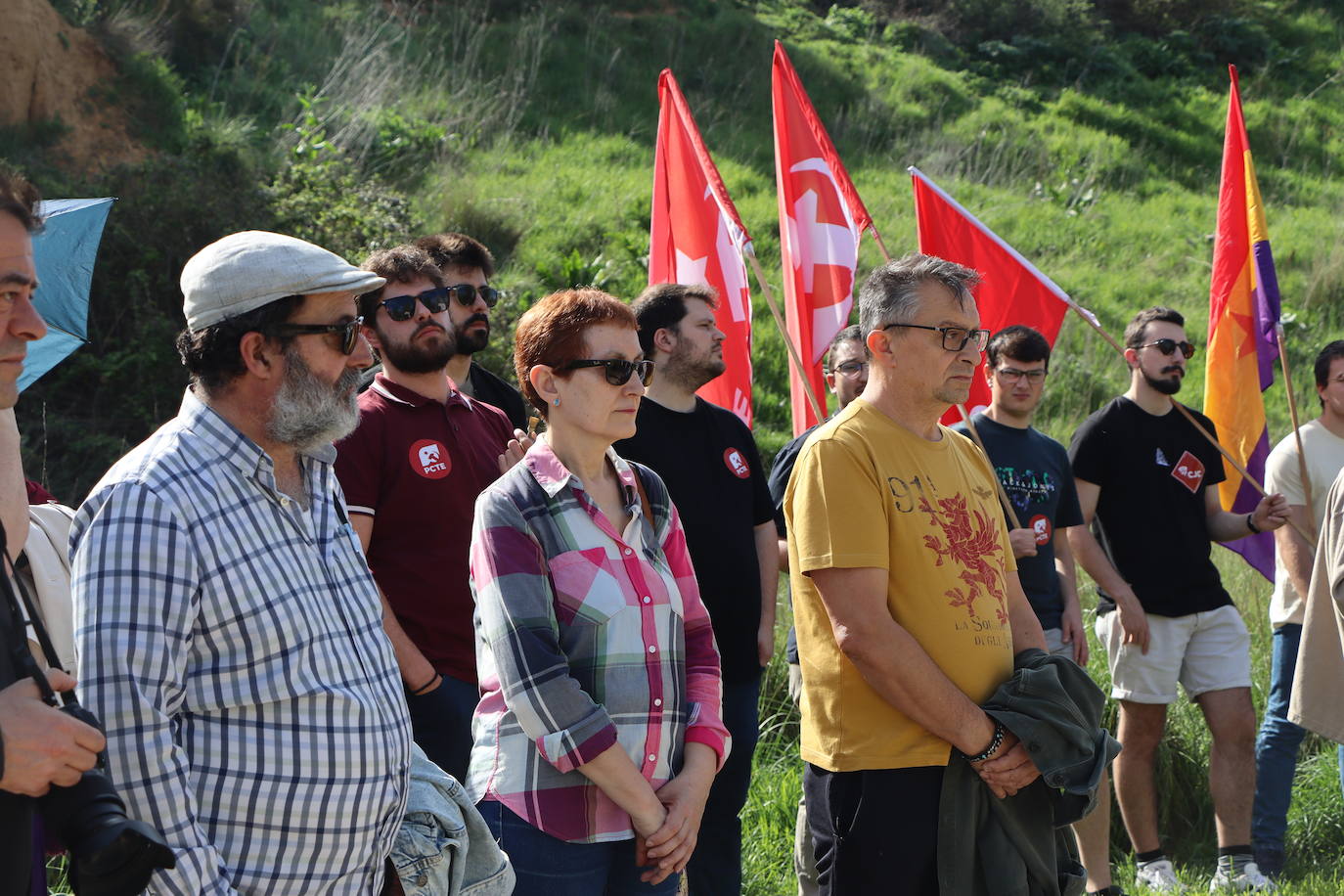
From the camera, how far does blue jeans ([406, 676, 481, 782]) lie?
3799 mm

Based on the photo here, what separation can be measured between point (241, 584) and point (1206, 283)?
15.0 metres

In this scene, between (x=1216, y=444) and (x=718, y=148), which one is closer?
(x=1216, y=444)

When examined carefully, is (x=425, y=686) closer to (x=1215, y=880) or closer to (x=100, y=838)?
(x=100, y=838)

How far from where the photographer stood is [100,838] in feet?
6.27

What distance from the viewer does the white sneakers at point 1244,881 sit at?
5549mm

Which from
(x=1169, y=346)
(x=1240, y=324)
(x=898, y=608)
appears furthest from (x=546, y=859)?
(x=1240, y=324)

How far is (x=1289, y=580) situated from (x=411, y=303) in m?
4.29

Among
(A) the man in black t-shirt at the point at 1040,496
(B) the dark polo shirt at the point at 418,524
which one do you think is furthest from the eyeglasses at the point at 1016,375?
(B) the dark polo shirt at the point at 418,524

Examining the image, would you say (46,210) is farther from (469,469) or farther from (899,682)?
(899,682)

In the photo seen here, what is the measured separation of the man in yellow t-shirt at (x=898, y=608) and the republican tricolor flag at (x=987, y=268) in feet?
8.49

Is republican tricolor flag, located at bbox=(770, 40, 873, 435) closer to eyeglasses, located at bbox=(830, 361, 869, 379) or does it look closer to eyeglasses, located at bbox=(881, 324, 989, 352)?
eyeglasses, located at bbox=(830, 361, 869, 379)

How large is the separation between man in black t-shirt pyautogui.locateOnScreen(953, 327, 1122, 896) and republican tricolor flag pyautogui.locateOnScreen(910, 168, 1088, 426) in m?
0.44

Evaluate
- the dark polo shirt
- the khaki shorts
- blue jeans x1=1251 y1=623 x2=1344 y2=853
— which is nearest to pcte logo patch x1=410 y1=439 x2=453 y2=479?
the dark polo shirt

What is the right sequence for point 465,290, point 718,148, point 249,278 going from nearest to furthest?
point 249,278
point 465,290
point 718,148
